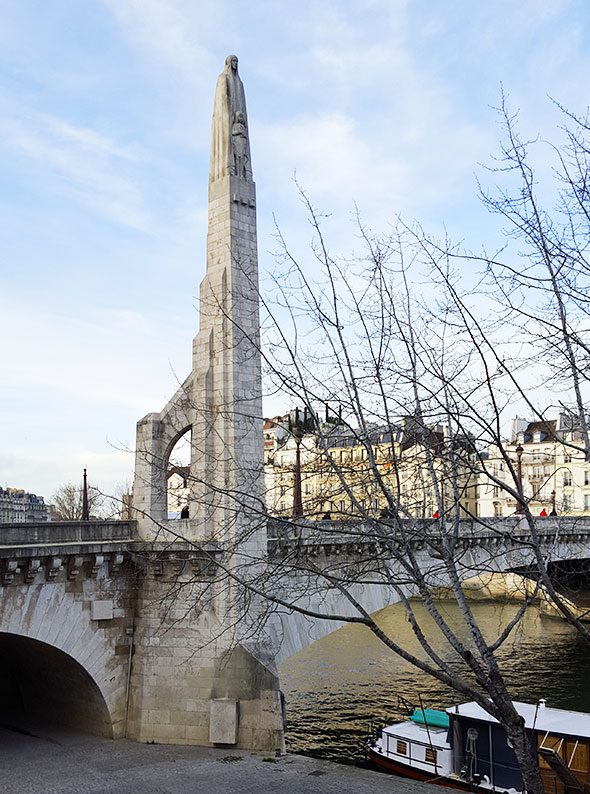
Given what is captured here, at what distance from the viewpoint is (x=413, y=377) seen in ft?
32.3

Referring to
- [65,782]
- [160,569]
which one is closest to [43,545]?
[160,569]

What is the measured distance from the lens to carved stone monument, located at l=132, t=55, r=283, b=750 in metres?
19.4

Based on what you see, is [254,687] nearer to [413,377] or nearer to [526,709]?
[526,709]

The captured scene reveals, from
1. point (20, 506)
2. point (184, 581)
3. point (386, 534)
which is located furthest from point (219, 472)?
point (20, 506)

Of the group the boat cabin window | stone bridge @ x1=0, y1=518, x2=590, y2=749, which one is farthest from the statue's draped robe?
the boat cabin window

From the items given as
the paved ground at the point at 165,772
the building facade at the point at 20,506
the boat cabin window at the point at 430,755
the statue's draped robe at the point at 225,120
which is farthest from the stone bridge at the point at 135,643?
the building facade at the point at 20,506

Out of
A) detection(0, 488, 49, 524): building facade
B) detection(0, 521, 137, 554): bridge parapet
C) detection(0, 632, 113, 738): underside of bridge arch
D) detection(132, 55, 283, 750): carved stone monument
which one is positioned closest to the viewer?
detection(0, 521, 137, 554): bridge parapet

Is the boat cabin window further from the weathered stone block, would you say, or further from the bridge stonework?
the weathered stone block

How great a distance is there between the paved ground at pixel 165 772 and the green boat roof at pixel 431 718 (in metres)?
4.77

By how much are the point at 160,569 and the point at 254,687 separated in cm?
368

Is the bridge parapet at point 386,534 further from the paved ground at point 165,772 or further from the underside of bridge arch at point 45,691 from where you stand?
the underside of bridge arch at point 45,691

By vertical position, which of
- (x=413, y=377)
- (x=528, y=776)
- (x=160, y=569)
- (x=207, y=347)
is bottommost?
(x=528, y=776)

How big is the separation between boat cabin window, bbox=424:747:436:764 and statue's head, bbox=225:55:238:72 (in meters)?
19.1

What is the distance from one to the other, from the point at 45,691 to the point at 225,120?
16343mm
